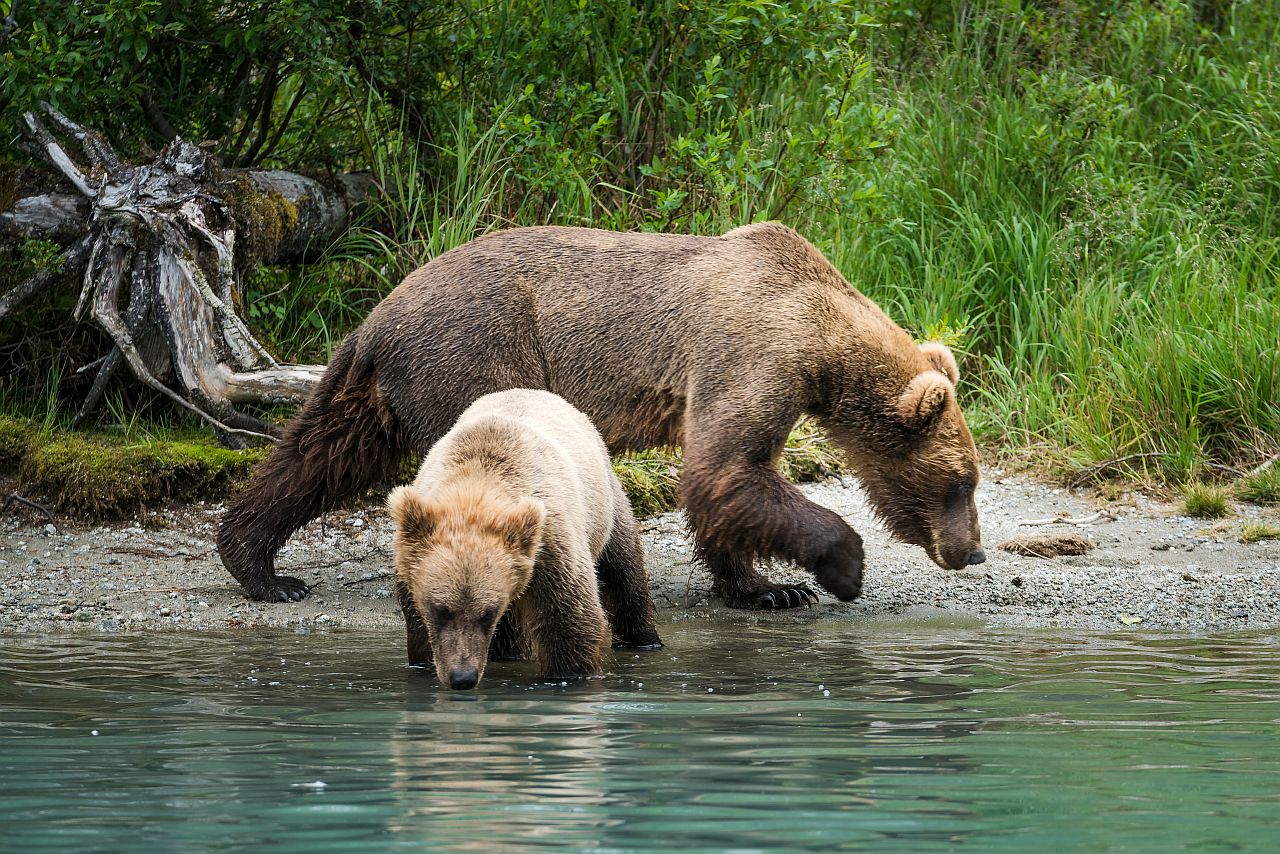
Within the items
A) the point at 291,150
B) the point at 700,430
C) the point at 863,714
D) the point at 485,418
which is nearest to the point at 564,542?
the point at 485,418

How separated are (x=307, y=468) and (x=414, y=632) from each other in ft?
6.37

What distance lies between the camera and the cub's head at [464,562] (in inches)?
209

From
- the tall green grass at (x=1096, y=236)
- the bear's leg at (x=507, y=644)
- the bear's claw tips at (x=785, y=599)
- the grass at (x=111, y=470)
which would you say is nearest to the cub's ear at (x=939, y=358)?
the bear's claw tips at (x=785, y=599)

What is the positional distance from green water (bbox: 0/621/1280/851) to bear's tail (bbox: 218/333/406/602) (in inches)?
33.8

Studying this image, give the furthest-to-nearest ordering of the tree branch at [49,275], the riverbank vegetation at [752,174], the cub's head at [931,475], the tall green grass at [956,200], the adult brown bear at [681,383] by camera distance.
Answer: the tall green grass at [956,200] < the riverbank vegetation at [752,174] < the tree branch at [49,275] < the cub's head at [931,475] < the adult brown bear at [681,383]

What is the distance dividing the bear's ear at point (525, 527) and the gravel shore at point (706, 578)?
2.13 meters

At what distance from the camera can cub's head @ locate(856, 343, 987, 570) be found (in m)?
7.38

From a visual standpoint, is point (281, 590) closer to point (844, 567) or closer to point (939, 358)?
point (844, 567)

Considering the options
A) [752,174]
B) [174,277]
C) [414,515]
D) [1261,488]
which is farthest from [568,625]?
[1261,488]

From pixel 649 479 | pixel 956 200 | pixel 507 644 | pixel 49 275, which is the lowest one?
pixel 507 644

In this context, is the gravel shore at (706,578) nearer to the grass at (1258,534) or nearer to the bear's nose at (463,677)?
the grass at (1258,534)

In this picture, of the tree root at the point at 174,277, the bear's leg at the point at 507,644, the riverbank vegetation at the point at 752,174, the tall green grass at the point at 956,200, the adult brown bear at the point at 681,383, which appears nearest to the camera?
the bear's leg at the point at 507,644

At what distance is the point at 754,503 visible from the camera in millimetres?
7129

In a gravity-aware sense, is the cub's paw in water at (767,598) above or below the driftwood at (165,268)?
below
